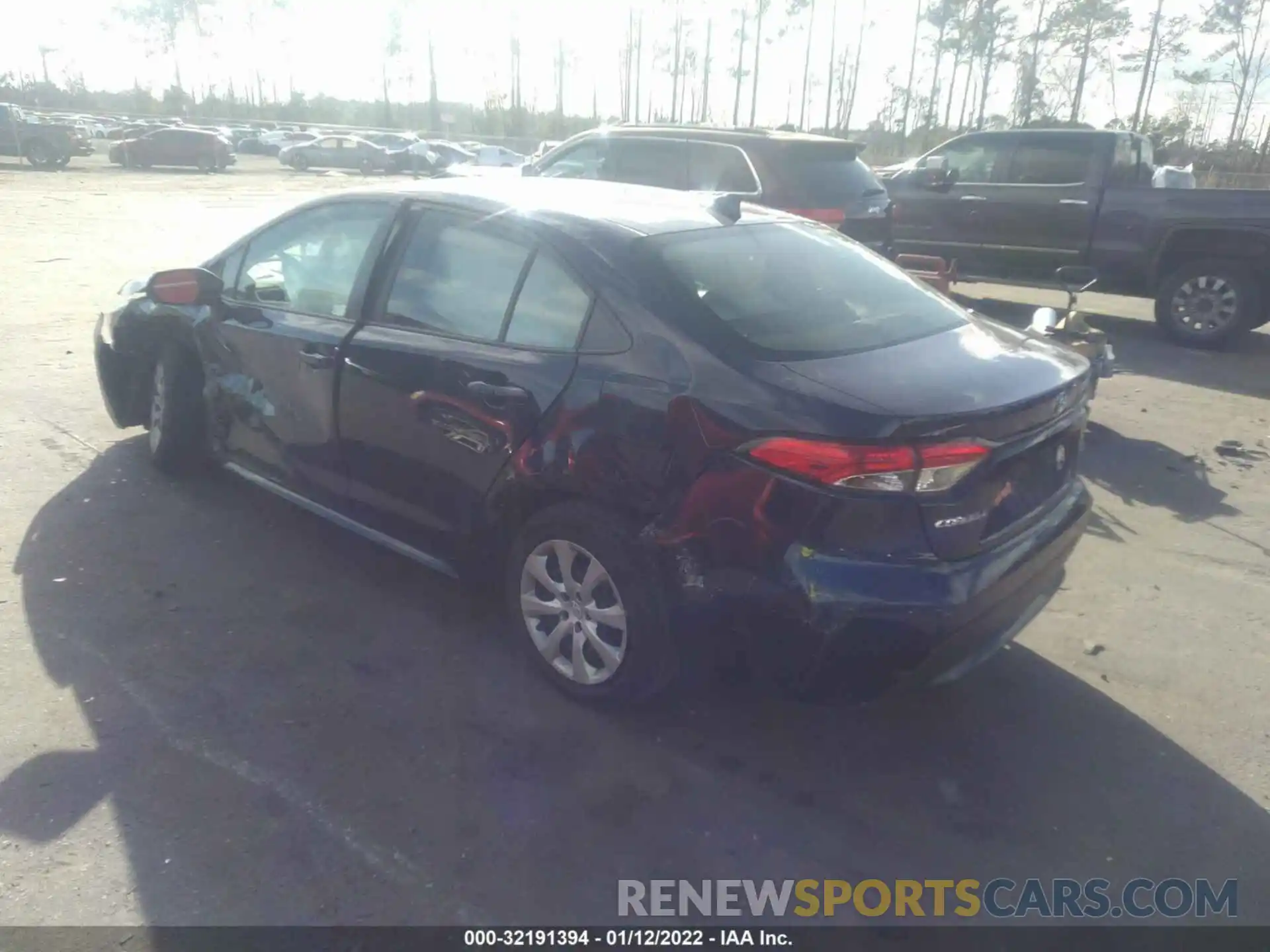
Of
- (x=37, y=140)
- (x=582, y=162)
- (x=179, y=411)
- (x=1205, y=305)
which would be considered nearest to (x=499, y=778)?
(x=179, y=411)

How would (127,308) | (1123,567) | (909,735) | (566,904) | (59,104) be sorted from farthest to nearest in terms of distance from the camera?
1. (59,104)
2. (127,308)
3. (1123,567)
4. (909,735)
5. (566,904)

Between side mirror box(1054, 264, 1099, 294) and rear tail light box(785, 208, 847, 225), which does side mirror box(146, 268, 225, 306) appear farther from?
rear tail light box(785, 208, 847, 225)

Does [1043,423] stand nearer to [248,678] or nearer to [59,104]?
[248,678]

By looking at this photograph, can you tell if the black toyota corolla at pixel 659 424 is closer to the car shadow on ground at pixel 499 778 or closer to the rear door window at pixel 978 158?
the car shadow on ground at pixel 499 778

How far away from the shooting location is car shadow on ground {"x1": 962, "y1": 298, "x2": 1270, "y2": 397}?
8.47 m

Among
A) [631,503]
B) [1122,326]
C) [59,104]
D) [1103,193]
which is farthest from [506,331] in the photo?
[59,104]

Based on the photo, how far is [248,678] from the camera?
11.8ft

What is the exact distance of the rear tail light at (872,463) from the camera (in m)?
2.75

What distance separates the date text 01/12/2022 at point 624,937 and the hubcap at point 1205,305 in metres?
8.83

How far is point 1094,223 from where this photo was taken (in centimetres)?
1010

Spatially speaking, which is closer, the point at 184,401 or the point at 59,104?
the point at 184,401

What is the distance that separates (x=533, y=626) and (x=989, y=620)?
4.90 ft

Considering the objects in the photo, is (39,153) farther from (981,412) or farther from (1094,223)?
(981,412)

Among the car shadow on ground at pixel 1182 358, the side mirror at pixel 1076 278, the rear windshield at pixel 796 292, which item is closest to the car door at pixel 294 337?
the rear windshield at pixel 796 292
